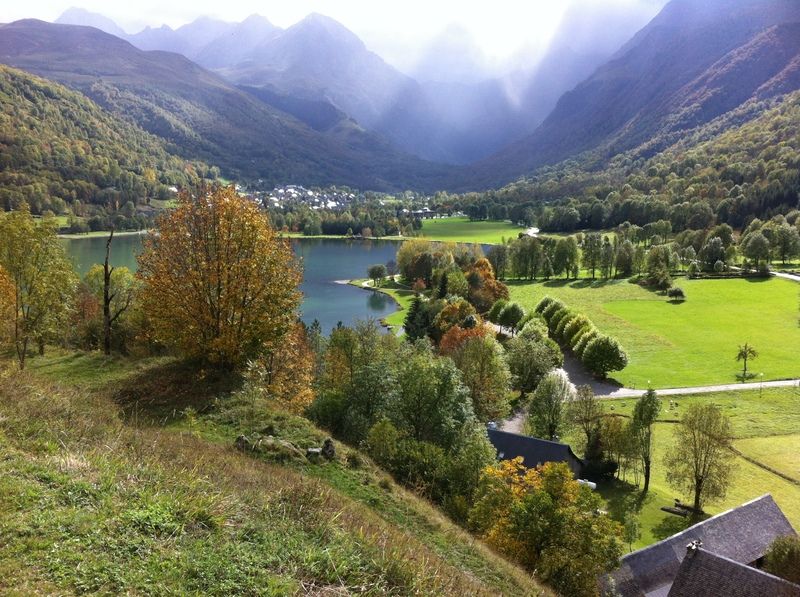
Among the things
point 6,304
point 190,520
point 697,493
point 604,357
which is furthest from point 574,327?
point 190,520

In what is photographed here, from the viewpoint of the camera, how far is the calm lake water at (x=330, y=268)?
3954 inches

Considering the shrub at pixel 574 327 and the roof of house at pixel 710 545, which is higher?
the shrub at pixel 574 327

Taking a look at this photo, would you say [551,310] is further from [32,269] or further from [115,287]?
[32,269]

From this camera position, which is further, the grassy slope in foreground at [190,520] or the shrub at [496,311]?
the shrub at [496,311]

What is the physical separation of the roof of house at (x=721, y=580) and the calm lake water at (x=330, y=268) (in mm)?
50655

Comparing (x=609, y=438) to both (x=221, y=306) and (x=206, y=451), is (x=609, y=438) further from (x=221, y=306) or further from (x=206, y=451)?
(x=206, y=451)

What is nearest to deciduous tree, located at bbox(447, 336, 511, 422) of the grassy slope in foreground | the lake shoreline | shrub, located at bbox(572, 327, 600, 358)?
shrub, located at bbox(572, 327, 600, 358)

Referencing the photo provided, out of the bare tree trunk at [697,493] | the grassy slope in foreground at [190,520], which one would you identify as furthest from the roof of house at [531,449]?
the grassy slope in foreground at [190,520]

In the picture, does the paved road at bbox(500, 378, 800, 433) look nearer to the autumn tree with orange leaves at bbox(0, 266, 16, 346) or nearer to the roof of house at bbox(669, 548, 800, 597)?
the roof of house at bbox(669, 548, 800, 597)

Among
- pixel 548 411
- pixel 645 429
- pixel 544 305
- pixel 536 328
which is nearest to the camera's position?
pixel 645 429

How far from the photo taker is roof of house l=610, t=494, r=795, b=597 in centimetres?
2328

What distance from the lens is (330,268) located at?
150 m

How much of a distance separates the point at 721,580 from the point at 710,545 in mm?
3939

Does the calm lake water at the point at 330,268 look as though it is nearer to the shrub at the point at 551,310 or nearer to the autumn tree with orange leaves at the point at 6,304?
the shrub at the point at 551,310
